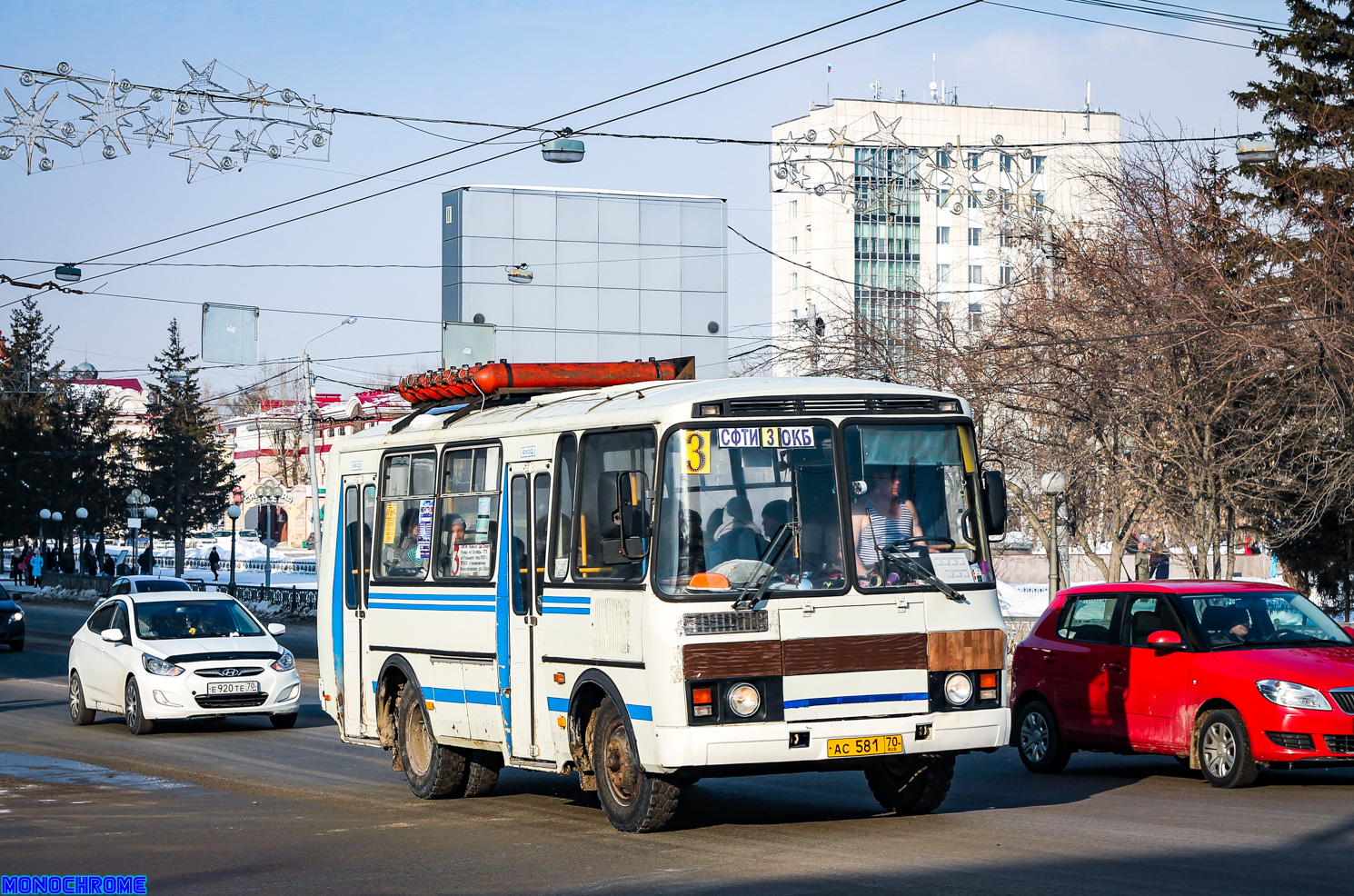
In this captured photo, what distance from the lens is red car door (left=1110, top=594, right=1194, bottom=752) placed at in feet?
42.3

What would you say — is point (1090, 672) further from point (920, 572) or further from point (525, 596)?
point (525, 596)

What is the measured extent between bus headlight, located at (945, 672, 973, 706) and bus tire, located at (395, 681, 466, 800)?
4420 mm

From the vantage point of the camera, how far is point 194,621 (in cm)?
2025

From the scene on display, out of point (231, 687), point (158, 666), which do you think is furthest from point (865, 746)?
point (158, 666)

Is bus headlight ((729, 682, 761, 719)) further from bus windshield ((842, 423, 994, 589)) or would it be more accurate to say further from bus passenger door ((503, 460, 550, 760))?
bus passenger door ((503, 460, 550, 760))

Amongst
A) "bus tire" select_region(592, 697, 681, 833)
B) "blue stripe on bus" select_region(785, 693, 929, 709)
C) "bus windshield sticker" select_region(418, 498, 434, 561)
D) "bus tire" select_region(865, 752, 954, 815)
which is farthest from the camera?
"bus windshield sticker" select_region(418, 498, 434, 561)

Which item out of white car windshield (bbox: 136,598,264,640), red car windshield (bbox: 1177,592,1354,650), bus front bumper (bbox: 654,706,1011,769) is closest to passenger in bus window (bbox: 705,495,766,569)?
bus front bumper (bbox: 654,706,1011,769)

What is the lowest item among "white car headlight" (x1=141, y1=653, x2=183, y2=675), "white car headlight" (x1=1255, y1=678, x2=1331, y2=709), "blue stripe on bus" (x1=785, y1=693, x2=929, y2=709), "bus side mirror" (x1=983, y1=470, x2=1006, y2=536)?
"white car headlight" (x1=141, y1=653, x2=183, y2=675)

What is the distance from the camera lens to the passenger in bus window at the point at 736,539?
10008 millimetres

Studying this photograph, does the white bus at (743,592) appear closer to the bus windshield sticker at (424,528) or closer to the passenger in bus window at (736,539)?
the passenger in bus window at (736,539)

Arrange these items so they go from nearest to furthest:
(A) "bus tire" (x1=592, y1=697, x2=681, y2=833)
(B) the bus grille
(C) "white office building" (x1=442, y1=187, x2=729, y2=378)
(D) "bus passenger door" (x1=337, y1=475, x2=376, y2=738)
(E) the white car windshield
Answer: (B) the bus grille < (A) "bus tire" (x1=592, y1=697, x2=681, y2=833) < (D) "bus passenger door" (x1=337, y1=475, x2=376, y2=738) < (E) the white car windshield < (C) "white office building" (x1=442, y1=187, x2=729, y2=378)

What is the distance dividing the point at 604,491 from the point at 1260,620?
20.1 ft

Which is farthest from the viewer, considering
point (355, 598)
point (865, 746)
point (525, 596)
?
point (355, 598)

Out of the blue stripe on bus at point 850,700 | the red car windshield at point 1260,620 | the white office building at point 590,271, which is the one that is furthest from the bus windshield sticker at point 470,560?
the white office building at point 590,271
